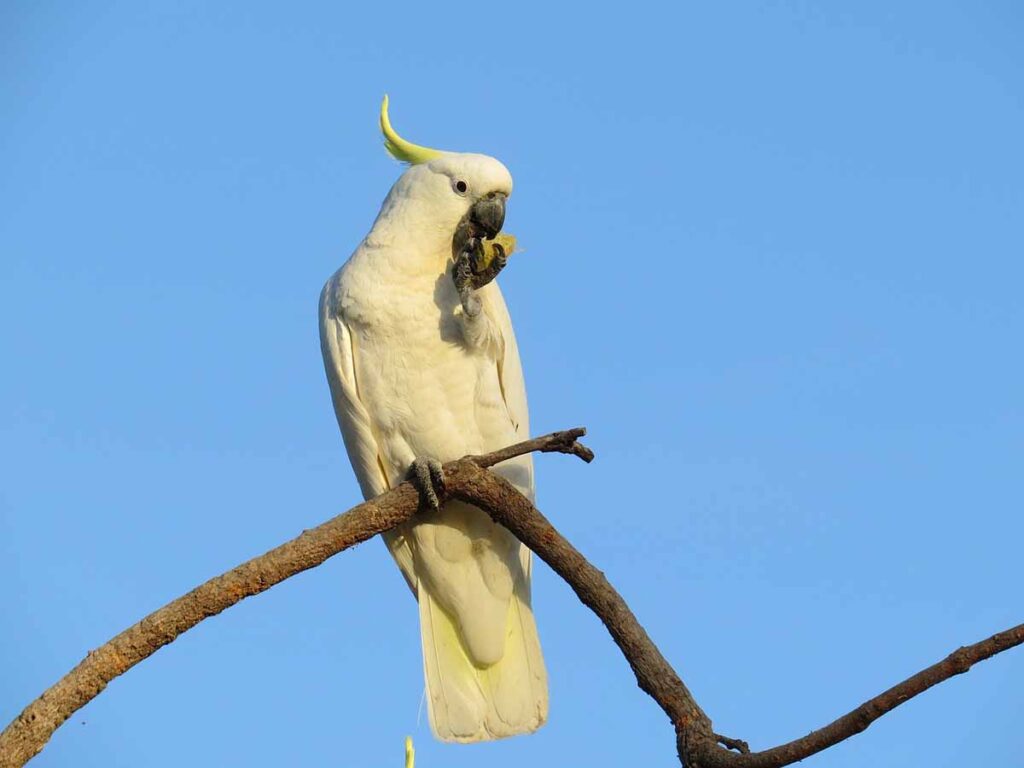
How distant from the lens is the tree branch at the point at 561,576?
3.32 metres

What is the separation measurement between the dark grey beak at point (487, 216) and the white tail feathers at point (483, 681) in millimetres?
1333

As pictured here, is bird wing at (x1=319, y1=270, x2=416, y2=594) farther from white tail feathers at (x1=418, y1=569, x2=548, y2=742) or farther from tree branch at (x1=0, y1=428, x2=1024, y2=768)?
tree branch at (x1=0, y1=428, x2=1024, y2=768)

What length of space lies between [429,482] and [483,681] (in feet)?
3.18

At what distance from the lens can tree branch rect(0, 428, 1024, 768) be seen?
3316 mm

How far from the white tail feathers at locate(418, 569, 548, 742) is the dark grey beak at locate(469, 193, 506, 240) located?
4.37ft

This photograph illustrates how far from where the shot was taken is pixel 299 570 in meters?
4.09

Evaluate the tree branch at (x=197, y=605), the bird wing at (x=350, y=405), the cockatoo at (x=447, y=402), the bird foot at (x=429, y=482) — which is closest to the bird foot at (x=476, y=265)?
the cockatoo at (x=447, y=402)

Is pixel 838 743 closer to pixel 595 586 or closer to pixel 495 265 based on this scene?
pixel 595 586

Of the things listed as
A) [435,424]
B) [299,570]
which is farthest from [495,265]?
[299,570]

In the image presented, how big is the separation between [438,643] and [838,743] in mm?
2087

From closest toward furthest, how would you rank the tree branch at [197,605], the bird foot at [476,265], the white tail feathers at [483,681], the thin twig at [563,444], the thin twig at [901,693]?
the thin twig at [901,693], the tree branch at [197,605], the thin twig at [563,444], the bird foot at [476,265], the white tail feathers at [483,681]

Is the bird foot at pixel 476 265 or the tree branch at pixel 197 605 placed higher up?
the bird foot at pixel 476 265

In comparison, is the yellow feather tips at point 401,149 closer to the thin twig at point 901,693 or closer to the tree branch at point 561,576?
the tree branch at point 561,576

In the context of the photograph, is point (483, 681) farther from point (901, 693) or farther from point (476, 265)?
point (901, 693)
